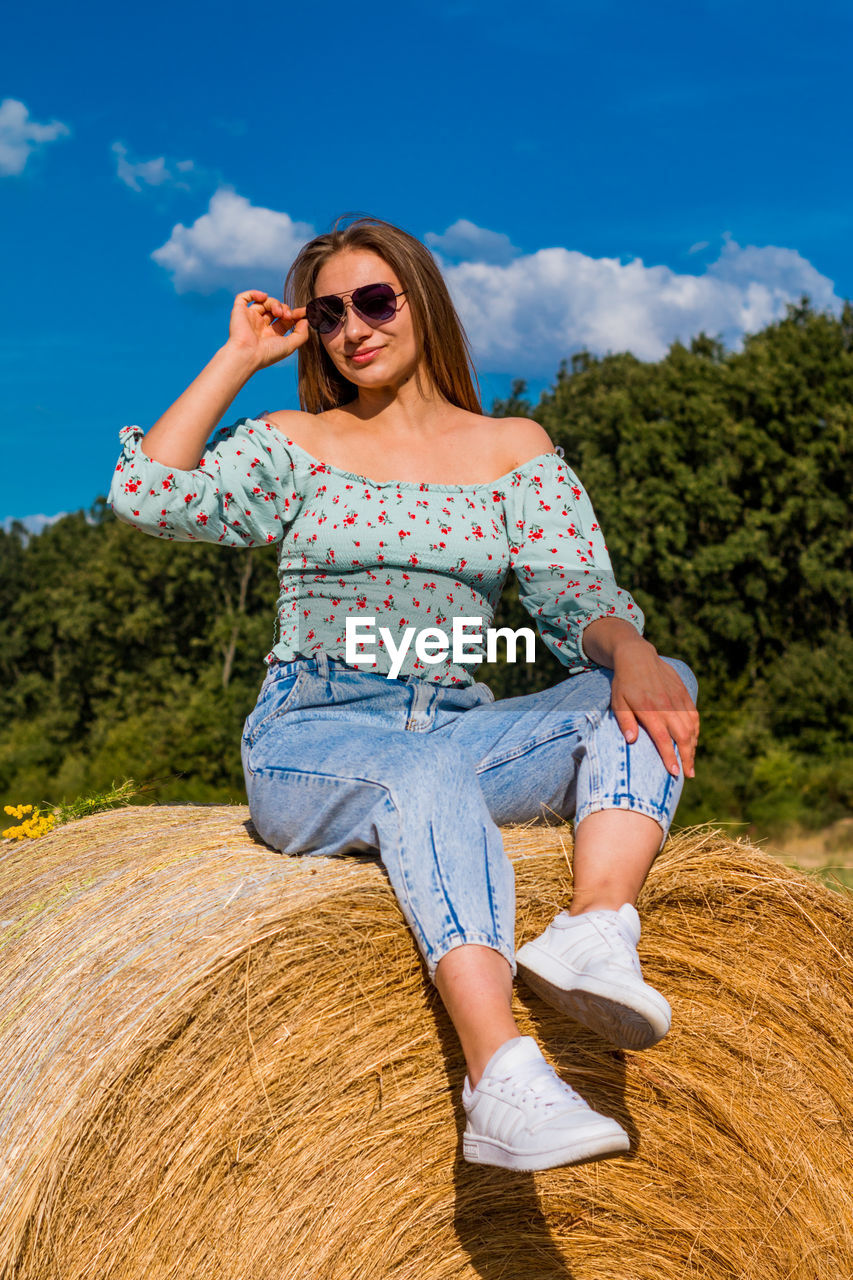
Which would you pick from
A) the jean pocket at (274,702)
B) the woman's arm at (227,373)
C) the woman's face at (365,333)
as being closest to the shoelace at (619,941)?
the jean pocket at (274,702)

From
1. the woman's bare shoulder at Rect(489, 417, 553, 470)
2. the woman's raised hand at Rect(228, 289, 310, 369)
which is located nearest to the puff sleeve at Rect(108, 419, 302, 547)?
the woman's raised hand at Rect(228, 289, 310, 369)

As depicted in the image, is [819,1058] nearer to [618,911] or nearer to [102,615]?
[618,911]

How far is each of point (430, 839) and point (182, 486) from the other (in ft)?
3.64

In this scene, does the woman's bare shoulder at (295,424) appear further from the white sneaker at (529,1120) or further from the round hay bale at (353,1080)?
the white sneaker at (529,1120)

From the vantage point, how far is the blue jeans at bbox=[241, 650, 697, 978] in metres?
2.09

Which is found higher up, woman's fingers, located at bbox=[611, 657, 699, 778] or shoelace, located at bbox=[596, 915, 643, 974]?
woman's fingers, located at bbox=[611, 657, 699, 778]

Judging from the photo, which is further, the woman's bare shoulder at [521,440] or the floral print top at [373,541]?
the woman's bare shoulder at [521,440]

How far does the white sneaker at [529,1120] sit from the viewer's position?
5.95ft

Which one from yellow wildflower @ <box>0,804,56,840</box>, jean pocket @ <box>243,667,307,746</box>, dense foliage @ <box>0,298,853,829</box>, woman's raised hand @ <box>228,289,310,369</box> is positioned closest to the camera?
jean pocket @ <box>243,667,307,746</box>

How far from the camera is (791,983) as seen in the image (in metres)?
2.76

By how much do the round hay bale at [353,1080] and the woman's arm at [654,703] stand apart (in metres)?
0.33

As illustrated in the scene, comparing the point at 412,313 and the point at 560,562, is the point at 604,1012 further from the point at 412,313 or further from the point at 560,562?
the point at 412,313

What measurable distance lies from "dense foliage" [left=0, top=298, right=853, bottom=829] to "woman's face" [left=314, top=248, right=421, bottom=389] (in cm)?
1296

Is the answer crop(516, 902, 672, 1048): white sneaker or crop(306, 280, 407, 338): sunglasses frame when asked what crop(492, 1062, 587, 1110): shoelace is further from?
crop(306, 280, 407, 338): sunglasses frame
